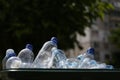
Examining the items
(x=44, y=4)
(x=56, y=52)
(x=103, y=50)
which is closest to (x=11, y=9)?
(x=44, y=4)

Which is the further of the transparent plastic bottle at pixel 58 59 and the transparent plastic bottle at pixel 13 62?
the transparent plastic bottle at pixel 58 59

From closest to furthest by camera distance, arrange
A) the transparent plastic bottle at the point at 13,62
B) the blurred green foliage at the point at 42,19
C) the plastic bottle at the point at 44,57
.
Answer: the transparent plastic bottle at the point at 13,62, the plastic bottle at the point at 44,57, the blurred green foliage at the point at 42,19

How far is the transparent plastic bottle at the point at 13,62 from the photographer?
2.40 meters

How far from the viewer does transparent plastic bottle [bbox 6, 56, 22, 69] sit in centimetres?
240

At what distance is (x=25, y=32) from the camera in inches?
460

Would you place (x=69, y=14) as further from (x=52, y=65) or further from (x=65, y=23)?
(x=52, y=65)

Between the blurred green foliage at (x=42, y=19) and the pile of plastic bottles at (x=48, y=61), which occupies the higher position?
the blurred green foliage at (x=42, y=19)

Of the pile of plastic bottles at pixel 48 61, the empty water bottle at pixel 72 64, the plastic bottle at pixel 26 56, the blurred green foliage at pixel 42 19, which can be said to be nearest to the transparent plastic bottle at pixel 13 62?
the pile of plastic bottles at pixel 48 61

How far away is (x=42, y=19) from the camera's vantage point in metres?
12.2
